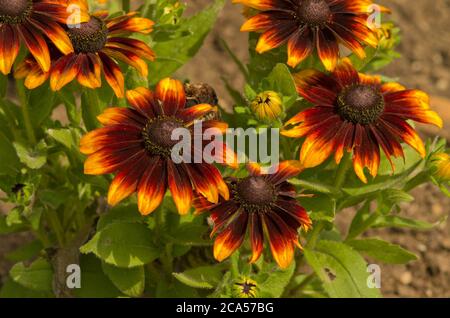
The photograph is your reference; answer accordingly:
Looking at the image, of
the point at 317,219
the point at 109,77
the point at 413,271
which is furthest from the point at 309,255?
the point at 413,271

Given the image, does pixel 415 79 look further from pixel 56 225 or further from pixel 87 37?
pixel 87 37

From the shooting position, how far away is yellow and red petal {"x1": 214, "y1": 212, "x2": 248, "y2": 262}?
5.36 feet

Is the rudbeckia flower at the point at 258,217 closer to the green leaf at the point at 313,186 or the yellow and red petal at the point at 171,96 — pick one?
the green leaf at the point at 313,186

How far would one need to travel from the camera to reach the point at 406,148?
7.02ft

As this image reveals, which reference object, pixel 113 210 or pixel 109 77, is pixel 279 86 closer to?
pixel 109 77

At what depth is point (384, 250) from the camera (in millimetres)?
2117

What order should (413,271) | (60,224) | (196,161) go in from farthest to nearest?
(413,271)
(60,224)
(196,161)

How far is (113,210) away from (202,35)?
644 millimetres

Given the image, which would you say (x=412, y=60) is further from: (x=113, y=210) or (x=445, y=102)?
(x=113, y=210)

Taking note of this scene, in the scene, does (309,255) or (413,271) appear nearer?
(309,255)

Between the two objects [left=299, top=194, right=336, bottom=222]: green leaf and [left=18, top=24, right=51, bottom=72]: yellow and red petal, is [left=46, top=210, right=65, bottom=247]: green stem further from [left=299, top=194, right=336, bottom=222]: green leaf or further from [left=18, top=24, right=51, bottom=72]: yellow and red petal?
[left=299, top=194, right=336, bottom=222]: green leaf

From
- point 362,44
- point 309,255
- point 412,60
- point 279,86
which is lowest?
point 309,255
